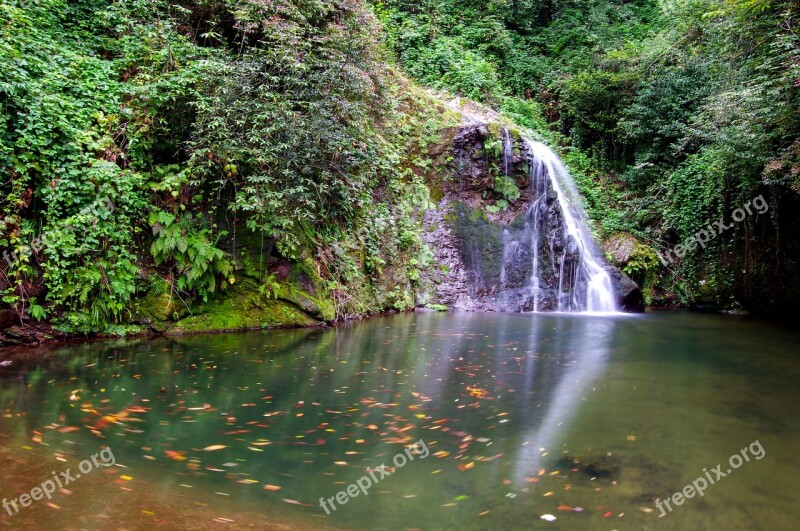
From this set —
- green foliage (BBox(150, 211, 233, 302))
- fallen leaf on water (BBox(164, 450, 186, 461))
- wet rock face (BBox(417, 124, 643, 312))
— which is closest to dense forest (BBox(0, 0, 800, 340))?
green foliage (BBox(150, 211, 233, 302))

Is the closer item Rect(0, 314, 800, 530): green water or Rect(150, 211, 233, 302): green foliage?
Rect(0, 314, 800, 530): green water

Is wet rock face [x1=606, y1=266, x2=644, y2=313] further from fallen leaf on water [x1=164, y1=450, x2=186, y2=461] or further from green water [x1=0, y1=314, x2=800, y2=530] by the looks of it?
fallen leaf on water [x1=164, y1=450, x2=186, y2=461]

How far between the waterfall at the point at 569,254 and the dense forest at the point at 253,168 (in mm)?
1463

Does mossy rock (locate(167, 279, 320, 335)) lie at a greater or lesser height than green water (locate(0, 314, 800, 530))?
greater

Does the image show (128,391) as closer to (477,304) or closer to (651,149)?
(477,304)

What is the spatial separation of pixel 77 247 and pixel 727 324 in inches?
553

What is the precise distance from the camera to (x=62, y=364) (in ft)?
21.9

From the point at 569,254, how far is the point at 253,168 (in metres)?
10.2

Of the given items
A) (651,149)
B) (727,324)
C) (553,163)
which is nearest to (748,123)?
(727,324)

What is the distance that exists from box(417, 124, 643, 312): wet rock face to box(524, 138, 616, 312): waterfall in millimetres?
35

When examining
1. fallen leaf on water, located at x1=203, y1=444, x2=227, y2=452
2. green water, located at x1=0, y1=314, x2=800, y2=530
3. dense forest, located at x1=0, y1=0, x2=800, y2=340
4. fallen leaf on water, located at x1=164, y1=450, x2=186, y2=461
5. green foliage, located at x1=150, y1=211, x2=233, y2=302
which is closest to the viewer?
green water, located at x1=0, y1=314, x2=800, y2=530

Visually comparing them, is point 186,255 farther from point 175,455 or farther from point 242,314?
point 175,455

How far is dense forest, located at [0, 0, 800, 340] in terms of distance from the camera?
8.05 m

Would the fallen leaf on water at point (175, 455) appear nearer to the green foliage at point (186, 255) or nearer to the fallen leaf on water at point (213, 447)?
the fallen leaf on water at point (213, 447)
